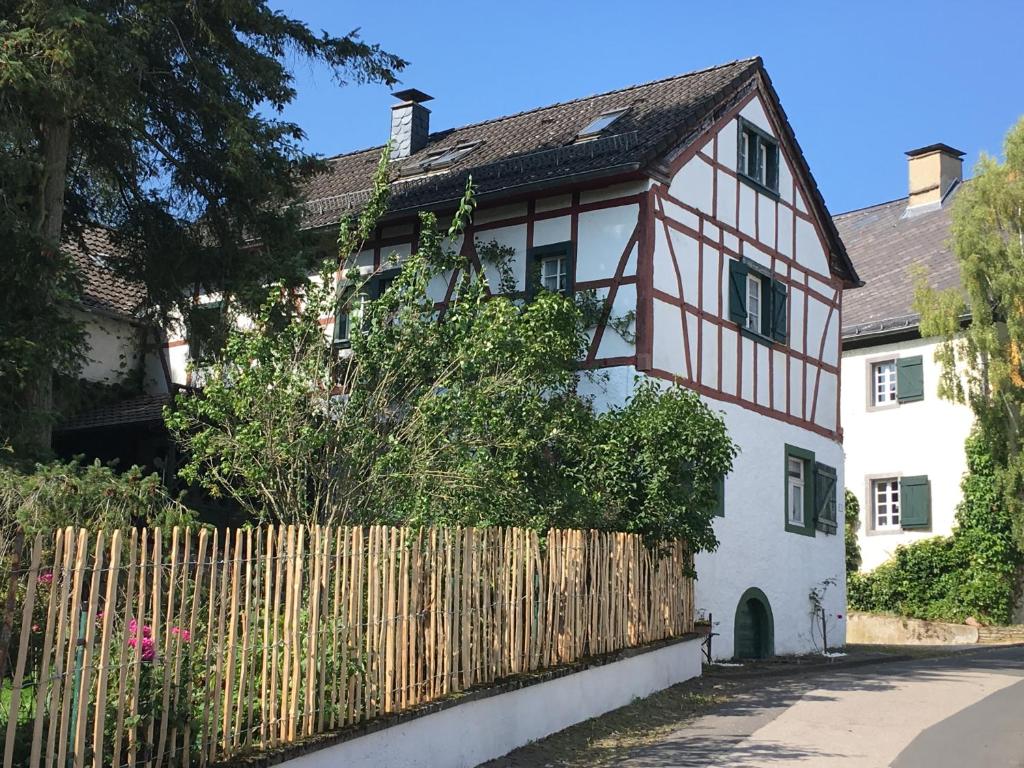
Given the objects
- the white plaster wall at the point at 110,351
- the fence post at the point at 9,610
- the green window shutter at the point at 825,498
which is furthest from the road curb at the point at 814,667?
the white plaster wall at the point at 110,351

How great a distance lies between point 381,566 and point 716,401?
10.7 metres

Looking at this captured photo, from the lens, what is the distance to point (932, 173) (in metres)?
34.8

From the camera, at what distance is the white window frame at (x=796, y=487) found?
21.0 metres

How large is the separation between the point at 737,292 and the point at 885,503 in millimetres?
10655

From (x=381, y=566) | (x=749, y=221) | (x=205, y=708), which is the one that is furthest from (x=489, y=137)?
(x=205, y=708)

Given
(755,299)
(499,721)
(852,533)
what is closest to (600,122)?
(755,299)

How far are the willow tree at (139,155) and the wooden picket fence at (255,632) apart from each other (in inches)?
148

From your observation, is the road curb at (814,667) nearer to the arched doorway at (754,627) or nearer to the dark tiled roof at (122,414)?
the arched doorway at (754,627)

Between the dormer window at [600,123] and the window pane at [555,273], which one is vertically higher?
the dormer window at [600,123]

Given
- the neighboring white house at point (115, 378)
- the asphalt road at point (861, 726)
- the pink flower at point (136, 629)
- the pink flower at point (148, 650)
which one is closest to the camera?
the pink flower at point (136, 629)

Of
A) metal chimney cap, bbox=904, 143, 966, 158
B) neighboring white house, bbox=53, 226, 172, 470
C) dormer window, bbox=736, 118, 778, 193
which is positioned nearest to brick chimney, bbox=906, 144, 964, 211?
metal chimney cap, bbox=904, 143, 966, 158

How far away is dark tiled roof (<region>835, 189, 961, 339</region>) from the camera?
1172 inches

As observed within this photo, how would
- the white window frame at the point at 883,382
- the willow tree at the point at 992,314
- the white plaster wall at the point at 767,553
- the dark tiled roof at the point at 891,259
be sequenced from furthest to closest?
the dark tiled roof at the point at 891,259 → the white window frame at the point at 883,382 → the willow tree at the point at 992,314 → the white plaster wall at the point at 767,553

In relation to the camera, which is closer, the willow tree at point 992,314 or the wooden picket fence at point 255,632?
the wooden picket fence at point 255,632
